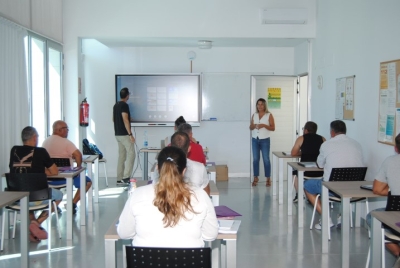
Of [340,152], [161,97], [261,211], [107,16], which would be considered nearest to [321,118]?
[261,211]

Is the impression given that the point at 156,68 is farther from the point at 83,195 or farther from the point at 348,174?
the point at 348,174

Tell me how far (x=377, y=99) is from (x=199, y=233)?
392cm

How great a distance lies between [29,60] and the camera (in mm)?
6859

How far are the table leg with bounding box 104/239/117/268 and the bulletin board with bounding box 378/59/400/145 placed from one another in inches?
137

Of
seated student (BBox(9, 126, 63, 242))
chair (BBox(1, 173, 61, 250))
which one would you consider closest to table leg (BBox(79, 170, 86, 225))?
seated student (BBox(9, 126, 63, 242))

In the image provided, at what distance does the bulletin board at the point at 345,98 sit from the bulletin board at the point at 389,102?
977 millimetres

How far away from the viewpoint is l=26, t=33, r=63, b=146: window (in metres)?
7.03

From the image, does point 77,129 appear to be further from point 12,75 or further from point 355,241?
point 355,241

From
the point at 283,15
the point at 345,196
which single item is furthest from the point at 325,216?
the point at 283,15

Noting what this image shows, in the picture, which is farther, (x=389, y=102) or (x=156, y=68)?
(x=156, y=68)

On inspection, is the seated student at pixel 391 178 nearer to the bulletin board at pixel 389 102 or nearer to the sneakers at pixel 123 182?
the bulletin board at pixel 389 102

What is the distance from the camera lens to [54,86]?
8.14 m

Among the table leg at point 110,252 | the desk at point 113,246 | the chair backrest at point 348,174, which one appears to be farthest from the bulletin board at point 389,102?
the table leg at point 110,252

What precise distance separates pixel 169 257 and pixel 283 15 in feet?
21.6
